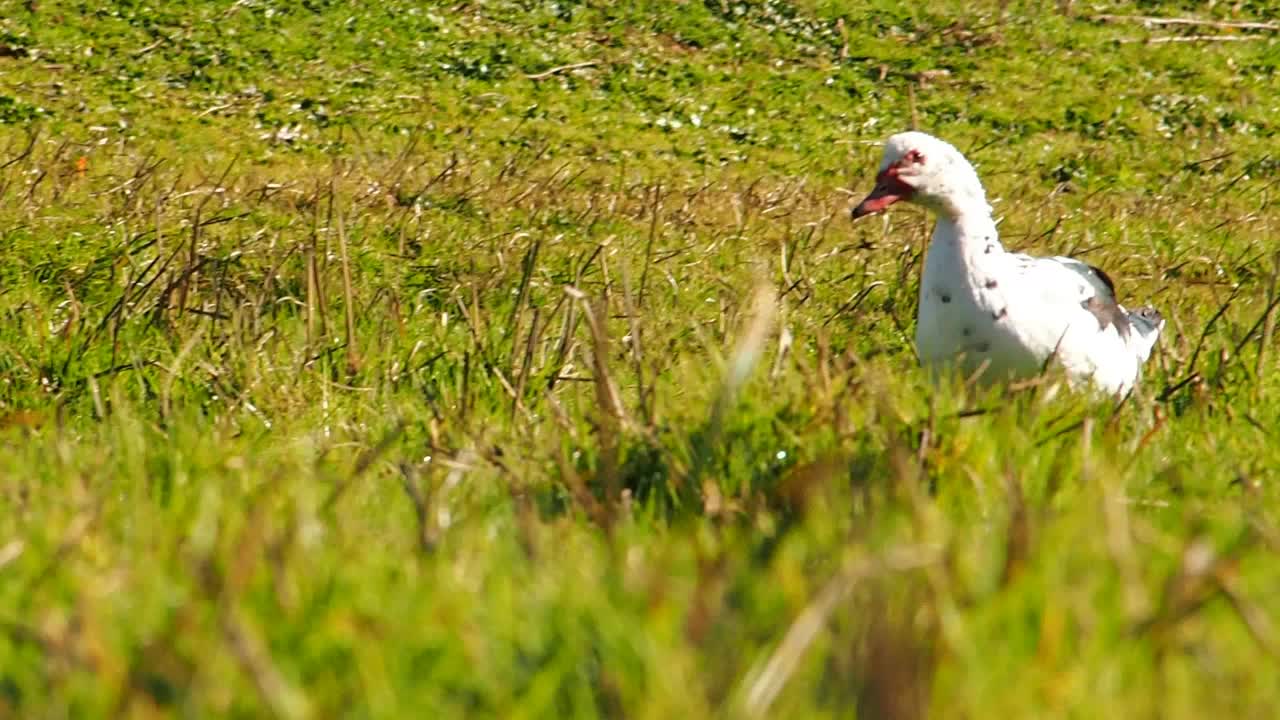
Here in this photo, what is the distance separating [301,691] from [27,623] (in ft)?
1.58

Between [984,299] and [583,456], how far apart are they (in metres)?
1.58

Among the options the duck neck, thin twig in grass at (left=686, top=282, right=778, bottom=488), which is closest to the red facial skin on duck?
the duck neck

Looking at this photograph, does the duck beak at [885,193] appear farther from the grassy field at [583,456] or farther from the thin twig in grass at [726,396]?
the thin twig in grass at [726,396]

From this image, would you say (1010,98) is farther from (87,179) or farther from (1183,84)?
(87,179)

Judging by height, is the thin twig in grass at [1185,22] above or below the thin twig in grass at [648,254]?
below

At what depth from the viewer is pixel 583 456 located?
12.2ft

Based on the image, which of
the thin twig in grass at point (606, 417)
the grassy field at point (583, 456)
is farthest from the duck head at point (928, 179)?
the thin twig in grass at point (606, 417)

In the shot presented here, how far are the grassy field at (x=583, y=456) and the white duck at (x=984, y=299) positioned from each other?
0.84 feet

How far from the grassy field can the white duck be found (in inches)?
10.1

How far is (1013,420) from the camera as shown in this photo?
138 inches

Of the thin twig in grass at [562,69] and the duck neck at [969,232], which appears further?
the thin twig in grass at [562,69]

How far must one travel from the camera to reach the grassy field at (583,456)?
198 cm

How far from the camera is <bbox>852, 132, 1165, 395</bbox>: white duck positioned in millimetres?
4707

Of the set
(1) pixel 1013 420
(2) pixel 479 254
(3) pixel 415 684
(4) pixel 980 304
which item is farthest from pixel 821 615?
(2) pixel 479 254
